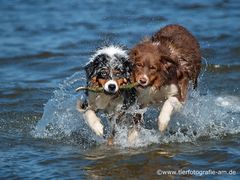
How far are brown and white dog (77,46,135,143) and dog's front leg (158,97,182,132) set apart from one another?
1.48 feet

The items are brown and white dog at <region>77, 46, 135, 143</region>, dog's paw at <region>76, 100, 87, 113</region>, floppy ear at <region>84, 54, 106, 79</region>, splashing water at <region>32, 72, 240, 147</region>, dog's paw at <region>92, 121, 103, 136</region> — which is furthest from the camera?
splashing water at <region>32, 72, 240, 147</region>

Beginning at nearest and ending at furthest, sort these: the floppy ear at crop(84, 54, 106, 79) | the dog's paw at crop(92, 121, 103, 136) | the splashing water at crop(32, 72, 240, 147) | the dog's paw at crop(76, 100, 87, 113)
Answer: the floppy ear at crop(84, 54, 106, 79)
the dog's paw at crop(92, 121, 103, 136)
the dog's paw at crop(76, 100, 87, 113)
the splashing water at crop(32, 72, 240, 147)

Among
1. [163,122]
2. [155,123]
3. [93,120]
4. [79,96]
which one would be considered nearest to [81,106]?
[93,120]

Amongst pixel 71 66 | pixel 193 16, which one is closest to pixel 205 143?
pixel 71 66

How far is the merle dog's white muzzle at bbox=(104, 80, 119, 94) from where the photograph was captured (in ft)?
26.4

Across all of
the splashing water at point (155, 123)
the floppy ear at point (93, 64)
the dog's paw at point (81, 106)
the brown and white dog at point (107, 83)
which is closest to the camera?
the brown and white dog at point (107, 83)

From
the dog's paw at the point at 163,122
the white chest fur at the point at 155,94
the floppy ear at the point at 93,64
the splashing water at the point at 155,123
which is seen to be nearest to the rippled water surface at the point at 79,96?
the splashing water at the point at 155,123

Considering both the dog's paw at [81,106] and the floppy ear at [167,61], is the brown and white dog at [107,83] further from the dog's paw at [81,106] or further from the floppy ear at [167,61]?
the floppy ear at [167,61]

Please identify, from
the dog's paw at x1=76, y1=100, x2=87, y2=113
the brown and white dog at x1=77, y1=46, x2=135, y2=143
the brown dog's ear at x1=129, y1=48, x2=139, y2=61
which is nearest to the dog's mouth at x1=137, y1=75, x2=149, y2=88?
the brown and white dog at x1=77, y1=46, x2=135, y2=143

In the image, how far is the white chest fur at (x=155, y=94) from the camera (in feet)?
28.9

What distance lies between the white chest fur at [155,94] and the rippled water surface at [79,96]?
0.37 metres

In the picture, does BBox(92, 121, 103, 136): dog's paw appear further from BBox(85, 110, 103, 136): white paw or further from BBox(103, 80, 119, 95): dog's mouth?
BBox(103, 80, 119, 95): dog's mouth

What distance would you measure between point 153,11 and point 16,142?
10387 millimetres

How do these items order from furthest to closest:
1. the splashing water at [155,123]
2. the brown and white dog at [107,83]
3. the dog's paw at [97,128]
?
the splashing water at [155,123]
the dog's paw at [97,128]
the brown and white dog at [107,83]
